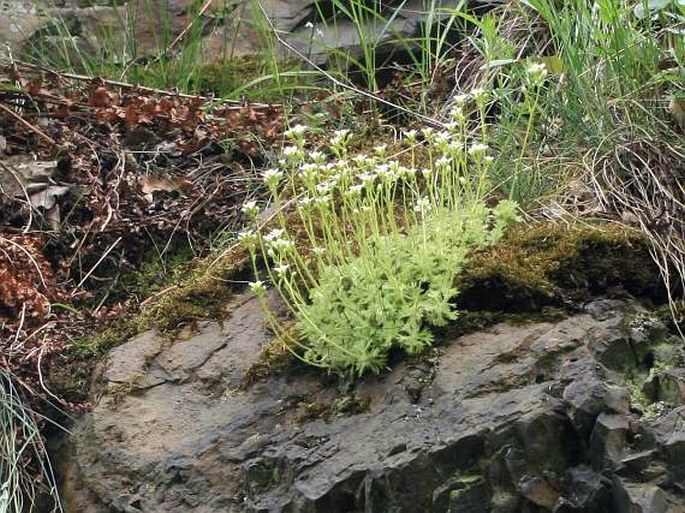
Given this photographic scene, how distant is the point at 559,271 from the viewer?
3.11 m

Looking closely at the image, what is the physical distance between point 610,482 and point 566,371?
0.34m

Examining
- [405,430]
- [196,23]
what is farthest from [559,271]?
[196,23]

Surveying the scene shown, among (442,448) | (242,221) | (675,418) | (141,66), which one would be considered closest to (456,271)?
(442,448)

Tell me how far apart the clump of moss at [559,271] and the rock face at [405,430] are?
108mm

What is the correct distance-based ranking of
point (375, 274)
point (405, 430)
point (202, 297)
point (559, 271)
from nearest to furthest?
point (405, 430)
point (375, 274)
point (559, 271)
point (202, 297)

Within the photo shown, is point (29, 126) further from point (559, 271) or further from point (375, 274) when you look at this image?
point (559, 271)

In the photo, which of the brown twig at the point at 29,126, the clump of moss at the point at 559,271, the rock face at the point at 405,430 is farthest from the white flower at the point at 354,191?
Answer: the brown twig at the point at 29,126

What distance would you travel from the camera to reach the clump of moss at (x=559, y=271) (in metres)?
3.05

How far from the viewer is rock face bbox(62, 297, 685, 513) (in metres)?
2.51

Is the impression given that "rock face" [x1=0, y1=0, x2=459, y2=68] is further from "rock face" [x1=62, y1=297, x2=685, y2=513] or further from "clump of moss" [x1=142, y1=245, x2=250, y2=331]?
"rock face" [x1=62, y1=297, x2=685, y2=513]

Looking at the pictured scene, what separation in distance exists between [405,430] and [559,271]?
0.68m

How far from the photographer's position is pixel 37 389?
3486 mm

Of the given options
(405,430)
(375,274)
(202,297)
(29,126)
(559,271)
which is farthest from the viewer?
(29,126)

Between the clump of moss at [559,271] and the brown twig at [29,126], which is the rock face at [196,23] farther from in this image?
the clump of moss at [559,271]
